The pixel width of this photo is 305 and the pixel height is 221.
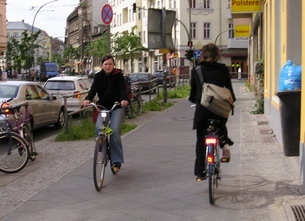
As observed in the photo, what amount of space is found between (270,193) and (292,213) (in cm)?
97

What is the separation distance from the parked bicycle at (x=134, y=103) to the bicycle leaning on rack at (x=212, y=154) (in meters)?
10.9

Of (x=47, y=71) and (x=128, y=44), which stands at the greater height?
(x=128, y=44)

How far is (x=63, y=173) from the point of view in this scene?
8.27 metres

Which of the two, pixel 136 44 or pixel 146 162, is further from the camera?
pixel 136 44

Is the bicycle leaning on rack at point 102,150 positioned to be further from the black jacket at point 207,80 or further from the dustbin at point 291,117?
the dustbin at point 291,117

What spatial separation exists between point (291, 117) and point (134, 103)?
33.5 feet

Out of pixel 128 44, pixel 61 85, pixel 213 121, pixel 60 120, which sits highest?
pixel 128 44

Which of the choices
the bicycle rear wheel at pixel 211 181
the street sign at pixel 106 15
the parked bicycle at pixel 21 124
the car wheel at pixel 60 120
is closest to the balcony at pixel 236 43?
the car wheel at pixel 60 120

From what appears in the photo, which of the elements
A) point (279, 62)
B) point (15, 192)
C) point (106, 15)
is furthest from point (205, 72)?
point (106, 15)

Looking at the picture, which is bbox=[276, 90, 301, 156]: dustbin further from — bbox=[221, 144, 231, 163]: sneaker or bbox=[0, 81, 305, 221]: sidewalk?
bbox=[221, 144, 231, 163]: sneaker

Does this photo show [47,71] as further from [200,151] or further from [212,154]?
[212,154]

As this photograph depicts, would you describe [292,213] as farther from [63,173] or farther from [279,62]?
[279,62]

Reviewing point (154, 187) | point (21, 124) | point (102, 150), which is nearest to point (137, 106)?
point (21, 124)

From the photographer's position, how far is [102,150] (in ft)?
23.8
